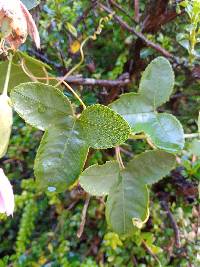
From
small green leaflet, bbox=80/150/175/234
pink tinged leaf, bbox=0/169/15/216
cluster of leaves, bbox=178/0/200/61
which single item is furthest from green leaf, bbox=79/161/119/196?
cluster of leaves, bbox=178/0/200/61

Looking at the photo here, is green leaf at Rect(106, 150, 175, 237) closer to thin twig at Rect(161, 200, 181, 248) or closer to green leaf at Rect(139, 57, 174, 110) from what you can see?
green leaf at Rect(139, 57, 174, 110)

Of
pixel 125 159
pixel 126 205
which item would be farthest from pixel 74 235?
pixel 126 205

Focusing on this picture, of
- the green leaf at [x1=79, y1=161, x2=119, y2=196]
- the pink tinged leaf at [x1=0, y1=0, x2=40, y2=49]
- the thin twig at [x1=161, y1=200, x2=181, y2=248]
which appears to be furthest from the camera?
the thin twig at [x1=161, y1=200, x2=181, y2=248]

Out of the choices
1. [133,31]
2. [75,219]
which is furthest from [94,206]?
[133,31]

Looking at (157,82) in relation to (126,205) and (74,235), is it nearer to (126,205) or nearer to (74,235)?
(126,205)

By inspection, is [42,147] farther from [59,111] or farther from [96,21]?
[96,21]

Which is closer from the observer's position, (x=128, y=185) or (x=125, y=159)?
(x=128, y=185)

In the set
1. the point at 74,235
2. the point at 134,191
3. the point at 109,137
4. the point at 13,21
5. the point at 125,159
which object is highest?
the point at 13,21
